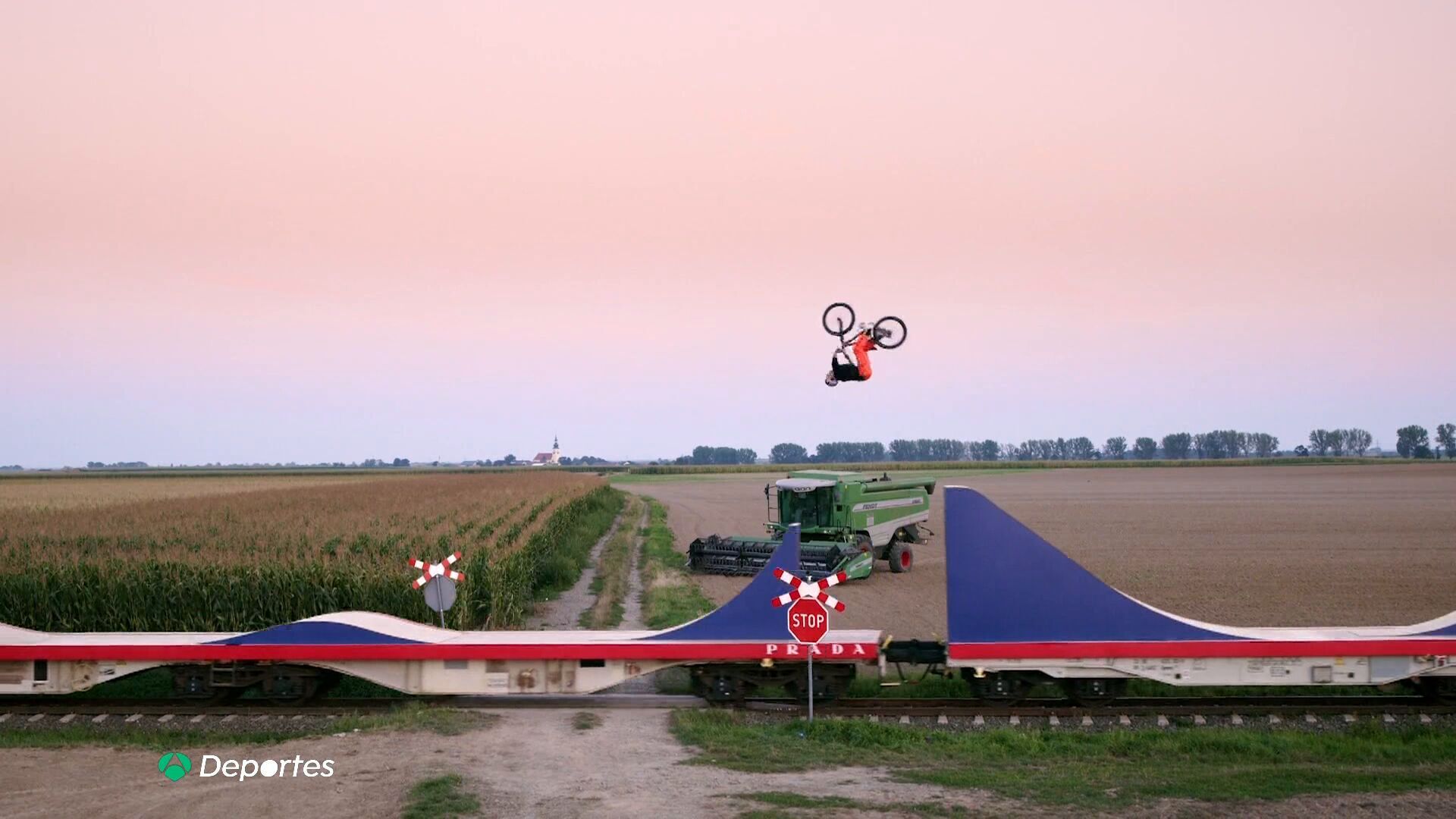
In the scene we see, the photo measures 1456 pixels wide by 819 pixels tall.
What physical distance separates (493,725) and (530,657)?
31.5 inches

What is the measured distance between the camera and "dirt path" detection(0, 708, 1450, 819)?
8461 millimetres

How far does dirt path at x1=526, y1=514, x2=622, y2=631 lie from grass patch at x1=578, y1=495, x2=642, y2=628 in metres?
0.15

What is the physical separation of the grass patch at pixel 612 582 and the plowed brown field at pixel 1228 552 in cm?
196

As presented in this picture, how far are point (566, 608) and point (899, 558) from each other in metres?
9.25

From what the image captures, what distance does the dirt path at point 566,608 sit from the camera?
19.3 meters

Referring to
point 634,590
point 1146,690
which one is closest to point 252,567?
point 634,590

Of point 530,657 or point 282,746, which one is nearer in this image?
point 282,746

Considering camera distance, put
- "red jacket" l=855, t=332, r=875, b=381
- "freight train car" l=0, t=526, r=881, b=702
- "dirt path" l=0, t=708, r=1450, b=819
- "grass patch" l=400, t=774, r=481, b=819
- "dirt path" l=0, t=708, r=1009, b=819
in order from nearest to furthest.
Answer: "grass patch" l=400, t=774, r=481, b=819 < "dirt path" l=0, t=708, r=1450, b=819 < "dirt path" l=0, t=708, r=1009, b=819 < "freight train car" l=0, t=526, r=881, b=702 < "red jacket" l=855, t=332, r=875, b=381

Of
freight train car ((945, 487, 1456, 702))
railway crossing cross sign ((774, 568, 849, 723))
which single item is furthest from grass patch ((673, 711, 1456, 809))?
railway crossing cross sign ((774, 568, 849, 723))

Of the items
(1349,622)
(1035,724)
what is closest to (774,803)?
(1035,724)

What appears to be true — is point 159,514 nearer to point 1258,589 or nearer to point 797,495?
point 797,495

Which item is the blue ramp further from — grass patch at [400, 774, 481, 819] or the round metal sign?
the round metal sign

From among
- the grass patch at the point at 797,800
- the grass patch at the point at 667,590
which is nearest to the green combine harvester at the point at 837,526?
the grass patch at the point at 667,590

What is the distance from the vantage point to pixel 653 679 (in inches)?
557
